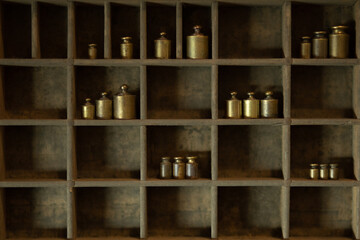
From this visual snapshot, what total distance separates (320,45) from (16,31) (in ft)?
6.52

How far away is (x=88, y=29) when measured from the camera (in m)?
2.79

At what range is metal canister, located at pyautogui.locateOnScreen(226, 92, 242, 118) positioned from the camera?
8.73 feet

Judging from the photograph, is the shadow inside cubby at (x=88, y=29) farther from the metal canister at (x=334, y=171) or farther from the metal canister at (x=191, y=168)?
the metal canister at (x=334, y=171)

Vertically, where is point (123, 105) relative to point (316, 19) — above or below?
below

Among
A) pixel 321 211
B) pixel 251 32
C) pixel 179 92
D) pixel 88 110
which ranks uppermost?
pixel 251 32

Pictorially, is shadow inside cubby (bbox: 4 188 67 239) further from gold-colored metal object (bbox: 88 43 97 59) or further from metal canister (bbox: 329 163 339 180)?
metal canister (bbox: 329 163 339 180)

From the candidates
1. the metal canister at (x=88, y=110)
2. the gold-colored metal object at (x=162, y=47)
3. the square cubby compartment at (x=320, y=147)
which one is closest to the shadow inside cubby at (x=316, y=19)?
the square cubby compartment at (x=320, y=147)

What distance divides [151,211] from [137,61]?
100cm

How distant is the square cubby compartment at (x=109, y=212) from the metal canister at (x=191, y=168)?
1.27 feet

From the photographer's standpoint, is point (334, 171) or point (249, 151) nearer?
point (334, 171)

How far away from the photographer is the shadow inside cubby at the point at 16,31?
2.77 m

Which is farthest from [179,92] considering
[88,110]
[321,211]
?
[321,211]

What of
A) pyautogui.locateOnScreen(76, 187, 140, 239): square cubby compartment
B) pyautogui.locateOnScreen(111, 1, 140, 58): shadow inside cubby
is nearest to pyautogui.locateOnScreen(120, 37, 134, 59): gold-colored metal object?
pyautogui.locateOnScreen(111, 1, 140, 58): shadow inside cubby

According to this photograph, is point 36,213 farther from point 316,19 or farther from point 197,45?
point 316,19
